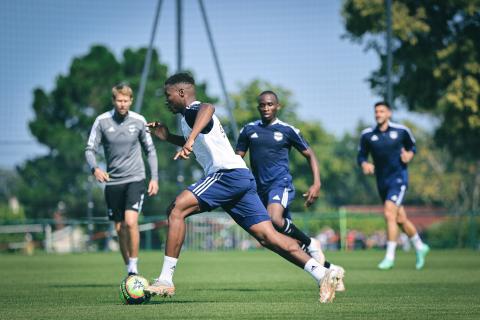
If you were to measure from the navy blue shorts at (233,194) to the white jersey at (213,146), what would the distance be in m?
0.06

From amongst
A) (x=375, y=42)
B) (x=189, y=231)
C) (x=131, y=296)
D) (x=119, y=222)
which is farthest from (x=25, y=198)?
(x=131, y=296)

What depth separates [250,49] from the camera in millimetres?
31922

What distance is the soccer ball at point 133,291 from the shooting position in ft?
25.8

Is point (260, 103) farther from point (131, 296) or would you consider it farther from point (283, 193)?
point (131, 296)

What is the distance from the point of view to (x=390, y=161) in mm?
14828

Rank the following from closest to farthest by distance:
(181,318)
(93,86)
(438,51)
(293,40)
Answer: (181,318)
(438,51)
(293,40)
(93,86)

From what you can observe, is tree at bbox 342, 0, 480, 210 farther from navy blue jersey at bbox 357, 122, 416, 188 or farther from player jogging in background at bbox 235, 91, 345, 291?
player jogging in background at bbox 235, 91, 345, 291

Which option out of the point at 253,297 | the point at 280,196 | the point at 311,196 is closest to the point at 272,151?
the point at 280,196

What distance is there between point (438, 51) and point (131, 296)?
76.1ft

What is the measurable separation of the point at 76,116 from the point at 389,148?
150 feet

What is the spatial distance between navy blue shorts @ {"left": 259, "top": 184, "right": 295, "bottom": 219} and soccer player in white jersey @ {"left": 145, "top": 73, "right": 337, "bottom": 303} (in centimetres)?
267

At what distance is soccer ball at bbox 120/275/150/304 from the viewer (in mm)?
7863

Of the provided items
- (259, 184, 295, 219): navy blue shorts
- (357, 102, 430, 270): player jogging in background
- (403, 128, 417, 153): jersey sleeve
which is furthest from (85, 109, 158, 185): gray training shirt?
(403, 128, 417, 153): jersey sleeve

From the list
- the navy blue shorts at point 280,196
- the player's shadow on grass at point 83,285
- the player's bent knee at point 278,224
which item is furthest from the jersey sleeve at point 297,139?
the player's shadow on grass at point 83,285
